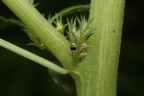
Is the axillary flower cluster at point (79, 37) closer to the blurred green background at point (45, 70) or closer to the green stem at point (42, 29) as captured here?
the green stem at point (42, 29)

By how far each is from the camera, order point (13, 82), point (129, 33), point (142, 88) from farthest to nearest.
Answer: point (129, 33) → point (13, 82) → point (142, 88)

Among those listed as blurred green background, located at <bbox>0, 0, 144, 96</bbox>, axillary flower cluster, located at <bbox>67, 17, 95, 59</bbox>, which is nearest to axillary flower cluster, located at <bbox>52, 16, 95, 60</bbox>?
axillary flower cluster, located at <bbox>67, 17, 95, 59</bbox>

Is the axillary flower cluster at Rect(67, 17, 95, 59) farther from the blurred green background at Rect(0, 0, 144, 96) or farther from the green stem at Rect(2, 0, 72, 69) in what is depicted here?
the blurred green background at Rect(0, 0, 144, 96)

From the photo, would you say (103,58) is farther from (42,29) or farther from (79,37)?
(42,29)

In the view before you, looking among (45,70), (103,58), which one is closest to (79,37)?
(103,58)

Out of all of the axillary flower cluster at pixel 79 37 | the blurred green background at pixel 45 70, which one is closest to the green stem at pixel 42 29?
the axillary flower cluster at pixel 79 37

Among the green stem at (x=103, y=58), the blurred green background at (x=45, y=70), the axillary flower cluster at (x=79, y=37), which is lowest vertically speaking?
the blurred green background at (x=45, y=70)

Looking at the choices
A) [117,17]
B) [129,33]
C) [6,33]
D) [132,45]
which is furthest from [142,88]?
[117,17]

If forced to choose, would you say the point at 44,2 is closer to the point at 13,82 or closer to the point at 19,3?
the point at 13,82
